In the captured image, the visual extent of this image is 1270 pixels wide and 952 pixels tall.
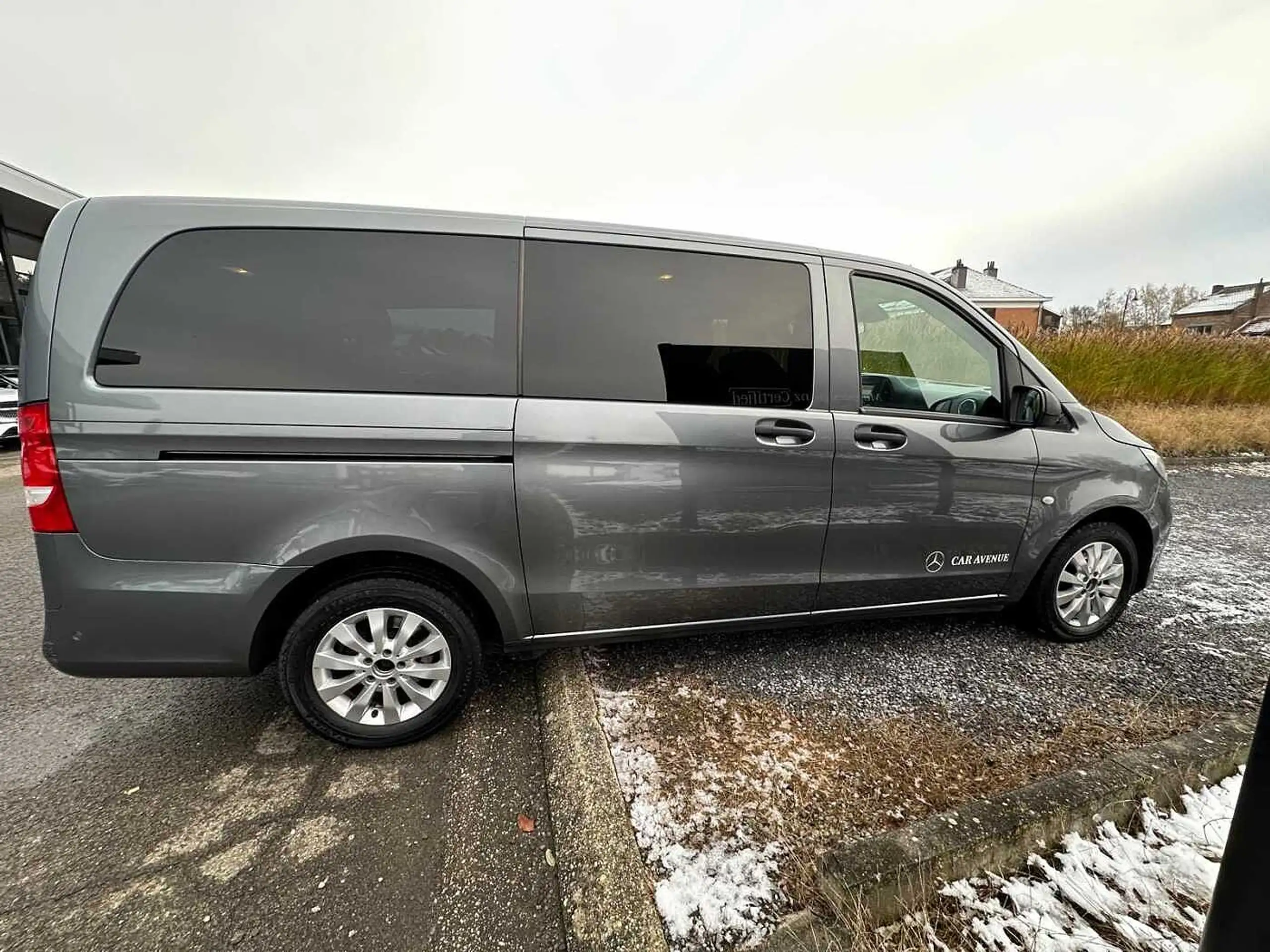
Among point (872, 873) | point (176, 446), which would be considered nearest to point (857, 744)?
point (872, 873)

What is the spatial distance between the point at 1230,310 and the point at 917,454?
6409cm

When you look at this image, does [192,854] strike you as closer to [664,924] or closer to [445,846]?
[445,846]

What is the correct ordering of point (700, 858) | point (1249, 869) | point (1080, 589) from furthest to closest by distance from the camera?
point (1080, 589) → point (700, 858) → point (1249, 869)

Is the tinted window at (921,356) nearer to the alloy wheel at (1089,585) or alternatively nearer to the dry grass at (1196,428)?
the alloy wheel at (1089,585)

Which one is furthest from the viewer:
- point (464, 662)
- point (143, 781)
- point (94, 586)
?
point (464, 662)

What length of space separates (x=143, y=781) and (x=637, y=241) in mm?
2742

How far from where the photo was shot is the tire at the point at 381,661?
195cm

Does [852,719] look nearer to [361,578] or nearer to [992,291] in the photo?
[361,578]

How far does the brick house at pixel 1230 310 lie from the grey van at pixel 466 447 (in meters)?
54.6

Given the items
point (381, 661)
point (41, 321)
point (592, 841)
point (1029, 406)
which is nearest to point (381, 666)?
point (381, 661)

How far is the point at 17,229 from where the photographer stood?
12.4 metres

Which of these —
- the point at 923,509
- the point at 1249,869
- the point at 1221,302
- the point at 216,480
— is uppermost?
the point at 1221,302

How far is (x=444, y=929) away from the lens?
143 centimetres

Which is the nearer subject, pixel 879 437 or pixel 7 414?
pixel 879 437
